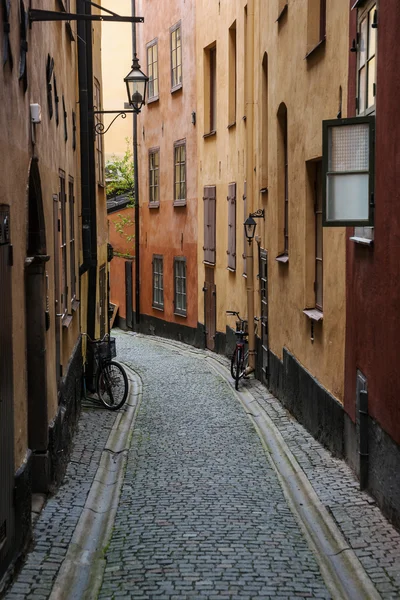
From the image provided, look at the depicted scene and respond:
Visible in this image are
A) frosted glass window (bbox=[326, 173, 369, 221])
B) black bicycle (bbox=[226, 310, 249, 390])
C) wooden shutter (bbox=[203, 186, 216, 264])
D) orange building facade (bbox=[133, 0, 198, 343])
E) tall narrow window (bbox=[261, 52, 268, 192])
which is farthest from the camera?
orange building facade (bbox=[133, 0, 198, 343])

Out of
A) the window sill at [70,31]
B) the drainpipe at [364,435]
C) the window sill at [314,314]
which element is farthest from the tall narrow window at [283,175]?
the drainpipe at [364,435]

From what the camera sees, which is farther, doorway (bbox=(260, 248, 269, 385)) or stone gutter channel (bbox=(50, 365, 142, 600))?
doorway (bbox=(260, 248, 269, 385))

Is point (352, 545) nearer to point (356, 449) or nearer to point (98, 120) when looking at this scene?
point (356, 449)

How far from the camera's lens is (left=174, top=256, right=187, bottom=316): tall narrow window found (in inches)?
968

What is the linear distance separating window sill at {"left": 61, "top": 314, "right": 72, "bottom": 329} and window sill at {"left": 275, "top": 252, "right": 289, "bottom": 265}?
3.12 meters

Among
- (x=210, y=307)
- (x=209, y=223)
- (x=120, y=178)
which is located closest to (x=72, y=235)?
(x=209, y=223)

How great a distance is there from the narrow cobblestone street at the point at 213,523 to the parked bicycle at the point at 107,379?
74 centimetres

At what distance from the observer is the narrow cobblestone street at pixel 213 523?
618 centimetres

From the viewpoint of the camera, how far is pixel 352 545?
6.90 meters

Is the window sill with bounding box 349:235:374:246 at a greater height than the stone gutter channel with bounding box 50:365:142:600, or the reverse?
the window sill with bounding box 349:235:374:246

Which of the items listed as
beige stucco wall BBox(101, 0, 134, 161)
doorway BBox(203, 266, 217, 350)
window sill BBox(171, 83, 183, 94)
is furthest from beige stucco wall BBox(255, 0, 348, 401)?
beige stucco wall BBox(101, 0, 134, 161)

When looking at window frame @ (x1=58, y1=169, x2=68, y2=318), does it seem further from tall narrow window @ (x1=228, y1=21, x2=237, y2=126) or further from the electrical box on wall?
tall narrow window @ (x1=228, y1=21, x2=237, y2=126)

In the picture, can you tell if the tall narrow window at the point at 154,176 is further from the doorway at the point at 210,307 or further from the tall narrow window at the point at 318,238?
the tall narrow window at the point at 318,238

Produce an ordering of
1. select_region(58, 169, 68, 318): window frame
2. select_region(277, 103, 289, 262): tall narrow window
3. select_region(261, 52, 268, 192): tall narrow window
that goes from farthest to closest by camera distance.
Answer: select_region(261, 52, 268, 192): tall narrow window → select_region(277, 103, 289, 262): tall narrow window → select_region(58, 169, 68, 318): window frame
